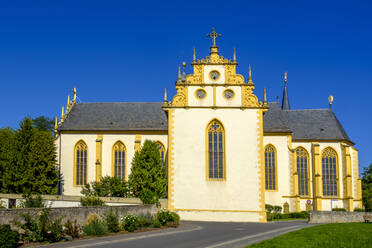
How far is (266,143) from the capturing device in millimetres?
49219

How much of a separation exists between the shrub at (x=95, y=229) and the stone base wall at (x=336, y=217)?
20.0 meters

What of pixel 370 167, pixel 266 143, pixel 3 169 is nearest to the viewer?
pixel 3 169

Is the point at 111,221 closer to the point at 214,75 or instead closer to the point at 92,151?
the point at 214,75

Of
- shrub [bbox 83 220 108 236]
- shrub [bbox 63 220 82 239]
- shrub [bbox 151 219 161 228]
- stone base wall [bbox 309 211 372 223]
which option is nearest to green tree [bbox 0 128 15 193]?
shrub [bbox 151 219 161 228]

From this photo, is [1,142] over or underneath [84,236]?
over

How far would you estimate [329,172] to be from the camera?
50.9 metres

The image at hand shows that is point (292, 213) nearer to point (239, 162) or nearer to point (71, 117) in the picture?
point (239, 162)

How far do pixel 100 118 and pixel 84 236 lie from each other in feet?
107

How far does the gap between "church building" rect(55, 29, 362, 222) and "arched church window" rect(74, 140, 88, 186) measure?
0.12 m

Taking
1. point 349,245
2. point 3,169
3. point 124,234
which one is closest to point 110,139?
point 3,169

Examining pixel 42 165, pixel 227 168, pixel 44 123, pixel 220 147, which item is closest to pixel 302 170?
pixel 227 168

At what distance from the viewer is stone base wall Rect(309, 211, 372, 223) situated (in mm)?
35281

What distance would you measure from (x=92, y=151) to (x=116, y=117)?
5.50 meters

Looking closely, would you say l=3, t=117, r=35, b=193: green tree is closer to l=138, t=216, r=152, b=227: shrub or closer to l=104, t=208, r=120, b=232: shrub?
l=138, t=216, r=152, b=227: shrub
